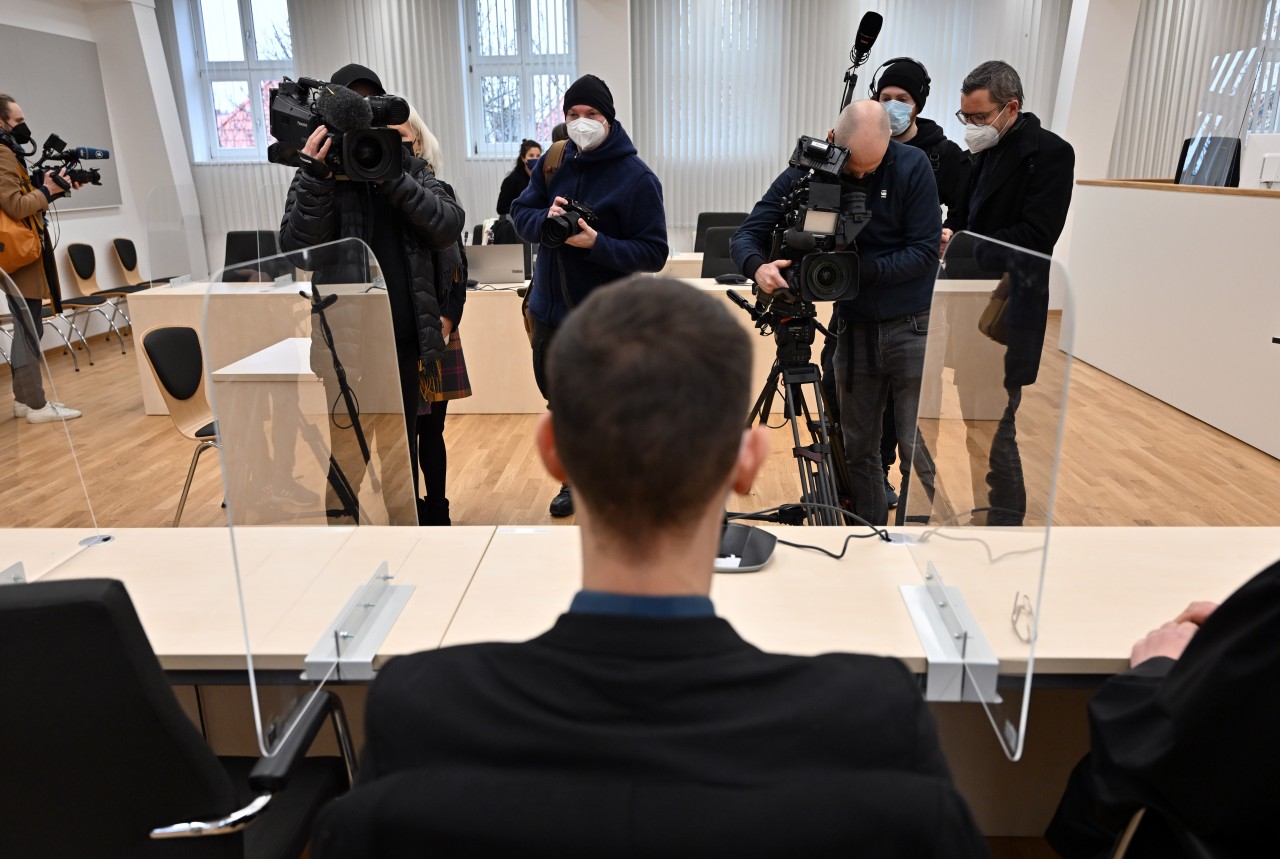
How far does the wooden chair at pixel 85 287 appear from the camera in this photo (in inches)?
243

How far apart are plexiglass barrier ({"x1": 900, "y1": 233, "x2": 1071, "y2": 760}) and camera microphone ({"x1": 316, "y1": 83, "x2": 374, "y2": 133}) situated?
147 cm

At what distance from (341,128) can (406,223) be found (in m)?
0.30

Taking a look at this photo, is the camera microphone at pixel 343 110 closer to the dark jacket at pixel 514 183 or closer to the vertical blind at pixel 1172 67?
the dark jacket at pixel 514 183

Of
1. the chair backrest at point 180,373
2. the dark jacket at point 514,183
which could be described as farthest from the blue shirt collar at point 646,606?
the dark jacket at point 514,183

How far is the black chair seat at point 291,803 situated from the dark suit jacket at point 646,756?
77cm

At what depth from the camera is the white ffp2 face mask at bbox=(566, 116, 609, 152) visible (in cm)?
267

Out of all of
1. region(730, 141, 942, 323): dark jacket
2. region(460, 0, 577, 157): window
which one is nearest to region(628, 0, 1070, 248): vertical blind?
region(460, 0, 577, 157): window

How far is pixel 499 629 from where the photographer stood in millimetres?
1362

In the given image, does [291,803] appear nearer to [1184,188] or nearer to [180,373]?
[180,373]

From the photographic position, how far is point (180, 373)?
3139 mm

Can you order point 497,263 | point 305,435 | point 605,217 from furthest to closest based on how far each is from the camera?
point 497,263
point 605,217
point 305,435

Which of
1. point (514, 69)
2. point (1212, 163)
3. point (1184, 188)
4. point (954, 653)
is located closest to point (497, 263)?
point (514, 69)

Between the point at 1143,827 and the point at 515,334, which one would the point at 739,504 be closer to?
the point at 515,334

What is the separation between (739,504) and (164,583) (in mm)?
2461
